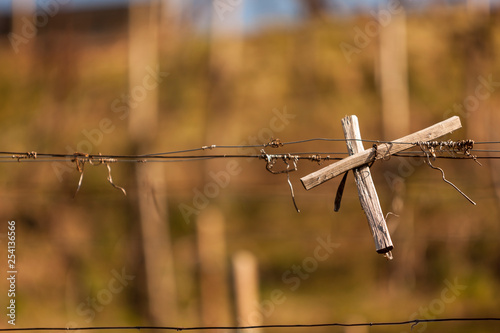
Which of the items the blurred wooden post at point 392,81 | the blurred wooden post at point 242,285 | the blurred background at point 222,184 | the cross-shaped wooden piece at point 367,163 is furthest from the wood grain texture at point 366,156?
the blurred wooden post at point 392,81

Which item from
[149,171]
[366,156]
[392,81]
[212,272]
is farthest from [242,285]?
[392,81]

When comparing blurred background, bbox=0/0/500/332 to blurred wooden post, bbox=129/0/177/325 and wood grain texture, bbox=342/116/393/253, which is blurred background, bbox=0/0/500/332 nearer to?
blurred wooden post, bbox=129/0/177/325

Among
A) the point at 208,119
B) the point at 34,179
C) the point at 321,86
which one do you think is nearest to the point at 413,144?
the point at 208,119

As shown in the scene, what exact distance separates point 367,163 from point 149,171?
7.34m

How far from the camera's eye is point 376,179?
42.8 ft

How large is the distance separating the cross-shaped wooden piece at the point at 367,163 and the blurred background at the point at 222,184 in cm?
517

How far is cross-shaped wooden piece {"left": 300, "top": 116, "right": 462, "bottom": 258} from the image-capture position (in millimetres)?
3527

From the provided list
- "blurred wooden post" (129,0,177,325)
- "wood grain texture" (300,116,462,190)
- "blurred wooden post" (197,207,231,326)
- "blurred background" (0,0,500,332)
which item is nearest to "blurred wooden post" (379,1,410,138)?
"blurred background" (0,0,500,332)

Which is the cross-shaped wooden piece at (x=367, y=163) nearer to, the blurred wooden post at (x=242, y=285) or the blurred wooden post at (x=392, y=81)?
the blurred wooden post at (x=242, y=285)

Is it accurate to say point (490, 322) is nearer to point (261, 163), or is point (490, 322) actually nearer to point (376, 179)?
point (376, 179)

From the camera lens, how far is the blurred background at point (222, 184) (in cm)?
1089

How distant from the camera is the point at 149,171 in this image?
10.3 meters

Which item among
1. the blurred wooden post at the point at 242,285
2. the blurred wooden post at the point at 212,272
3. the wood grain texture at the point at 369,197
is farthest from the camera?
the blurred wooden post at the point at 212,272

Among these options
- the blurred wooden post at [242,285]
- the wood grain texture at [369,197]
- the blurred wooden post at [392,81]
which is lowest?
the blurred wooden post at [242,285]
